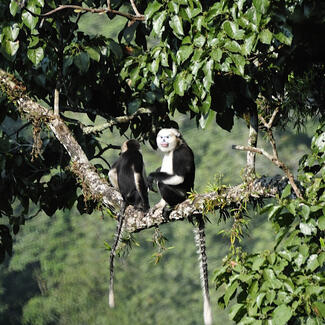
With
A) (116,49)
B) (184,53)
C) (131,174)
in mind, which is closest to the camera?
(184,53)

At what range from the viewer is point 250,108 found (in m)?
3.37

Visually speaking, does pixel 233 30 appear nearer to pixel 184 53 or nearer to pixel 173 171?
pixel 184 53

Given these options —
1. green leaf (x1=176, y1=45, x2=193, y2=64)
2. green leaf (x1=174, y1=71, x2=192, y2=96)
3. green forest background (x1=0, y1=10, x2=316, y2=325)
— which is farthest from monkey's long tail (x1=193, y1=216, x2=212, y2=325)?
green forest background (x1=0, y1=10, x2=316, y2=325)

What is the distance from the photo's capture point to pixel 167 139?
450 centimetres

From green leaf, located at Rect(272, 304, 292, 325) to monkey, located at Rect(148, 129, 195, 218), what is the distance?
1815 mm

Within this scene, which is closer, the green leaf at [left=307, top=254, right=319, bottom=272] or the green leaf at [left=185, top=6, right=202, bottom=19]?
the green leaf at [left=307, top=254, right=319, bottom=272]

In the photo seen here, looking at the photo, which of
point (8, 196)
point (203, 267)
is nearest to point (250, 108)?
point (203, 267)

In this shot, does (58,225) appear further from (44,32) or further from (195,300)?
(44,32)

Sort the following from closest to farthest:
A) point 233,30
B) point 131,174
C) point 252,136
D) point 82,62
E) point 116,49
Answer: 1. point 233,30
2. point 252,136
3. point 82,62
4. point 116,49
5. point 131,174

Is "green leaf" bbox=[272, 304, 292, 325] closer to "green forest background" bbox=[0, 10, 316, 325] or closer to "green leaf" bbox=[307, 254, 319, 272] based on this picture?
"green leaf" bbox=[307, 254, 319, 272]

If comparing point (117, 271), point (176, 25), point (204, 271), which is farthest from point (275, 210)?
point (117, 271)

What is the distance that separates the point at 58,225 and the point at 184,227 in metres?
2.23

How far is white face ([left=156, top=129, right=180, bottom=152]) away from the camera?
4.50 metres

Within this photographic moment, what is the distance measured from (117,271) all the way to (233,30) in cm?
931
